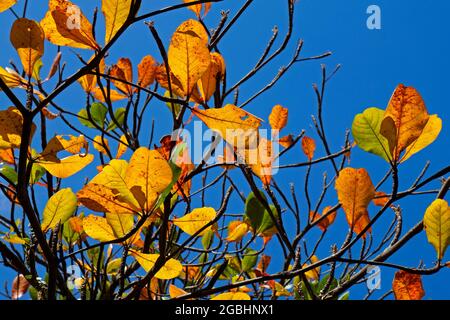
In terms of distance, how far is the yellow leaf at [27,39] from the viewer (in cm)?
64

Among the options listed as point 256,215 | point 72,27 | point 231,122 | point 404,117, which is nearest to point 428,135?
point 404,117

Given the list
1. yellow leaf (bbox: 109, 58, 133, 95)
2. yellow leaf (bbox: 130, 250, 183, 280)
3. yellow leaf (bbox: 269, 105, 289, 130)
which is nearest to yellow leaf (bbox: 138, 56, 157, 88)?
yellow leaf (bbox: 109, 58, 133, 95)

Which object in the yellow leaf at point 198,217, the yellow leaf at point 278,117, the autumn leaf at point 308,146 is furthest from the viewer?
the autumn leaf at point 308,146

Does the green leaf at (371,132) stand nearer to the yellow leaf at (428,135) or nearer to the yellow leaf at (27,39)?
the yellow leaf at (428,135)

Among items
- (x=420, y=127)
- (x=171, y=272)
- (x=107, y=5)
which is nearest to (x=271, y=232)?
(x=171, y=272)

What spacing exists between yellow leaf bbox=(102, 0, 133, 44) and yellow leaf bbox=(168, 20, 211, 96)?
7cm

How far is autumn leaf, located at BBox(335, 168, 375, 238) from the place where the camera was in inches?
24.1

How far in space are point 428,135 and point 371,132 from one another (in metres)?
0.08

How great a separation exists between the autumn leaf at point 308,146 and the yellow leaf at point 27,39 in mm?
766

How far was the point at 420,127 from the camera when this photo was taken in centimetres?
59

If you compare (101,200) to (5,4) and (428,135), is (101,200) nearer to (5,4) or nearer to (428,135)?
(5,4)

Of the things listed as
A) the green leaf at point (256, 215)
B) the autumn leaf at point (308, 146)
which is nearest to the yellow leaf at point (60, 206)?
the green leaf at point (256, 215)

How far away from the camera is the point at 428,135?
0.62 metres

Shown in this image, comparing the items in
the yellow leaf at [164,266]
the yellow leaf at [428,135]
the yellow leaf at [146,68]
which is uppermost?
the yellow leaf at [146,68]
